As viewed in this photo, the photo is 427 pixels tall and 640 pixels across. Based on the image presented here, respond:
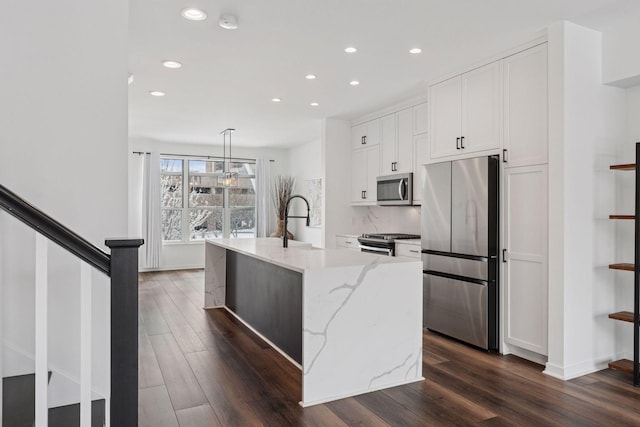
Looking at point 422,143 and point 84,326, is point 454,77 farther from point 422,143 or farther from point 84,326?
point 84,326

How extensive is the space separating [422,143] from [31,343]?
4092mm

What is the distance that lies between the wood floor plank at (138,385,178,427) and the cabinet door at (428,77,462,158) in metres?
3.15

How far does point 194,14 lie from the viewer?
Result: 2883mm

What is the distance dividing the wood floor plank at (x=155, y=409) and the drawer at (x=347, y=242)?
10.7 ft

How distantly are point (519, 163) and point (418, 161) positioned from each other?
1618 millimetres

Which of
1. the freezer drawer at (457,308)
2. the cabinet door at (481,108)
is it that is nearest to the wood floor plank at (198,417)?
the freezer drawer at (457,308)

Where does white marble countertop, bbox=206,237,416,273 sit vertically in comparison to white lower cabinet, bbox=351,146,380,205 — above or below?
below

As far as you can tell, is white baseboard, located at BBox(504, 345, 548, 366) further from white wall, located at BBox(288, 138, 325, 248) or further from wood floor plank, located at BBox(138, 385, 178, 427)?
white wall, located at BBox(288, 138, 325, 248)

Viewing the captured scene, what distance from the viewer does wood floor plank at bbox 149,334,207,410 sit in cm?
269

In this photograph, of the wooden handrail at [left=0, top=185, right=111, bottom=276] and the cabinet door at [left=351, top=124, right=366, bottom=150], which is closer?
the wooden handrail at [left=0, top=185, right=111, bottom=276]

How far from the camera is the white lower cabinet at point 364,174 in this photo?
5699 mm

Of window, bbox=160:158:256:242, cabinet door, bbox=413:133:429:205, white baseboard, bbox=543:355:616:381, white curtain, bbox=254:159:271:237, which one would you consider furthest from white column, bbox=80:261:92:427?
white curtain, bbox=254:159:271:237

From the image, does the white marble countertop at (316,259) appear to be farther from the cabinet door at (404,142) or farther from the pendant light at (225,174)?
the pendant light at (225,174)

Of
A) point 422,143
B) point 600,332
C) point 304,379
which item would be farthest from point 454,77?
point 304,379
